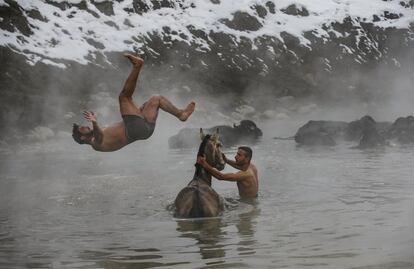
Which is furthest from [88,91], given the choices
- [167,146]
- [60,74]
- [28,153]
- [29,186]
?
[29,186]

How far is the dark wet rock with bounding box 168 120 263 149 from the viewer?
A: 84.0 feet

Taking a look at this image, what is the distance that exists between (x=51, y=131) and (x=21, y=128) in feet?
4.45

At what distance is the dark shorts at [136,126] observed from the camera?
22.4 ft

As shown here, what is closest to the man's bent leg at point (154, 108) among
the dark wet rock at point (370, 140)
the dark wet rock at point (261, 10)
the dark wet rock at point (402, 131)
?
the dark wet rock at point (370, 140)

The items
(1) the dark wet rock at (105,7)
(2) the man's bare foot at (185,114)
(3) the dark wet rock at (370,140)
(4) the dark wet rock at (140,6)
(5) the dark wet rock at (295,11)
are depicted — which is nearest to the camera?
(2) the man's bare foot at (185,114)

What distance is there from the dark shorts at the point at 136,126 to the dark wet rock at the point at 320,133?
1920 centimetres

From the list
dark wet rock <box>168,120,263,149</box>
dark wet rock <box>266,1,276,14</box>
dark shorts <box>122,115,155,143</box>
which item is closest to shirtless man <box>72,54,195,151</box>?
dark shorts <box>122,115,155,143</box>

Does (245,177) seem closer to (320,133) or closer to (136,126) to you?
(136,126)

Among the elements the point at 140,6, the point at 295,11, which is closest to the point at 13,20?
the point at 140,6

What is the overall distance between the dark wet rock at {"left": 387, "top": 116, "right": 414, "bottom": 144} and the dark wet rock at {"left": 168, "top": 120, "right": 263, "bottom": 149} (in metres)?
6.37

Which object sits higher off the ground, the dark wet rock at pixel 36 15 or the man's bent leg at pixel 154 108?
the dark wet rock at pixel 36 15

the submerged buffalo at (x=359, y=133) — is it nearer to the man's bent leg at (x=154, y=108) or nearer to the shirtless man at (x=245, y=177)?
the shirtless man at (x=245, y=177)

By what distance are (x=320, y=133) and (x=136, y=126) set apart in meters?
19.8

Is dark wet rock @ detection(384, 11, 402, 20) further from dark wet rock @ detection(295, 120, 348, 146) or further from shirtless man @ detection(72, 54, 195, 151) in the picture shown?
shirtless man @ detection(72, 54, 195, 151)
